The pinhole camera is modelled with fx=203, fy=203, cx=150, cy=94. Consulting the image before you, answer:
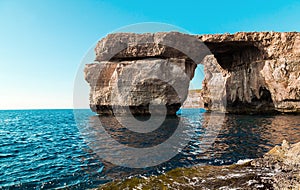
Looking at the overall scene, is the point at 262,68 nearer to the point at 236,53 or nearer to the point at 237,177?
the point at 236,53

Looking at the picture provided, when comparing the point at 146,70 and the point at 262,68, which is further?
the point at 146,70

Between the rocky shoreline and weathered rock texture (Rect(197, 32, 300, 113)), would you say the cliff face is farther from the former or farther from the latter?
the rocky shoreline

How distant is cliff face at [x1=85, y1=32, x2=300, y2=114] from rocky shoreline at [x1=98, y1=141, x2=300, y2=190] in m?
29.7

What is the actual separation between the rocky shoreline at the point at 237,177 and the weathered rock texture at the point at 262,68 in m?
29.2

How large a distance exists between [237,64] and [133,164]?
3871cm

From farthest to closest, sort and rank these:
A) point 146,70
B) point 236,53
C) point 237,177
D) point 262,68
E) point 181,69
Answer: point 236,53 < point 181,69 < point 146,70 < point 262,68 < point 237,177

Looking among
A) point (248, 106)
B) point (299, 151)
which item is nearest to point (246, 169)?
point (299, 151)

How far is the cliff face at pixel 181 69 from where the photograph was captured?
32562mm

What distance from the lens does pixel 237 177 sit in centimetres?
625

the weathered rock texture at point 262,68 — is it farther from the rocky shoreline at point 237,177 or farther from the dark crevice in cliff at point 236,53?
the rocky shoreline at point 237,177

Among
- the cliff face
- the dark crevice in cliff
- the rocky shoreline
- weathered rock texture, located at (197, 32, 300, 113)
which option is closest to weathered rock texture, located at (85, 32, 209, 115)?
the cliff face

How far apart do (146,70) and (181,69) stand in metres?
6.52

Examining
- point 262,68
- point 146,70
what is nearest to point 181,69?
point 146,70

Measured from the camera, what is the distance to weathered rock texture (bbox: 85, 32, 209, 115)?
36.8 metres
